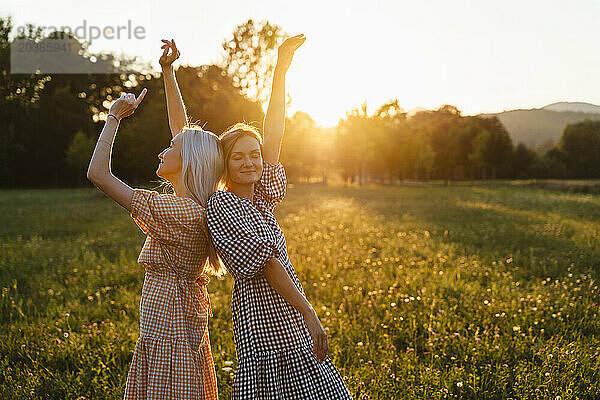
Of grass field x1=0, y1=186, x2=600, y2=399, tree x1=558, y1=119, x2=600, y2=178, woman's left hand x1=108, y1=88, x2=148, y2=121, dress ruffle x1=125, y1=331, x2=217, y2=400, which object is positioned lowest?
grass field x1=0, y1=186, x2=600, y2=399

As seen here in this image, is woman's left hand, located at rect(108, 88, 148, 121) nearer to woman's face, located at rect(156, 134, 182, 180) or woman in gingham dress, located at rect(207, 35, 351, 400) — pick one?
woman's face, located at rect(156, 134, 182, 180)

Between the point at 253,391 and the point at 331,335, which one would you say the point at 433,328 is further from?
the point at 253,391

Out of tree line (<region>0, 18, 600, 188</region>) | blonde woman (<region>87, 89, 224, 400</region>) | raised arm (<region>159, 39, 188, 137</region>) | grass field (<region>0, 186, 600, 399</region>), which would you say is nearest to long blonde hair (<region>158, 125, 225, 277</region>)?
blonde woman (<region>87, 89, 224, 400</region>)

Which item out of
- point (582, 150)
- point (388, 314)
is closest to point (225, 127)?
point (388, 314)

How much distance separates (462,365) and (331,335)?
1.50m

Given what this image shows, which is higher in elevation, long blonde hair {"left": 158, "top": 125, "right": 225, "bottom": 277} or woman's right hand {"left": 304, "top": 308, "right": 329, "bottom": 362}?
long blonde hair {"left": 158, "top": 125, "right": 225, "bottom": 277}

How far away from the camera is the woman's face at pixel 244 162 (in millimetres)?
2959

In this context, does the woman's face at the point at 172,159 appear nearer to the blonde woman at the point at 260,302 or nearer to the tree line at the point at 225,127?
the blonde woman at the point at 260,302

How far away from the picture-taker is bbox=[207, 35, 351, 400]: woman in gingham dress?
2689 mm

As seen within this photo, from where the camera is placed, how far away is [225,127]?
4234 centimetres

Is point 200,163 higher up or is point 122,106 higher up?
point 122,106

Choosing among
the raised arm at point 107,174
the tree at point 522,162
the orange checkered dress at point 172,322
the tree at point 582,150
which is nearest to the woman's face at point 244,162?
the orange checkered dress at point 172,322

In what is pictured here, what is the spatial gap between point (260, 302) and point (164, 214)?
28.6 inches

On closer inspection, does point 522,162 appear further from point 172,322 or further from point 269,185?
point 172,322
